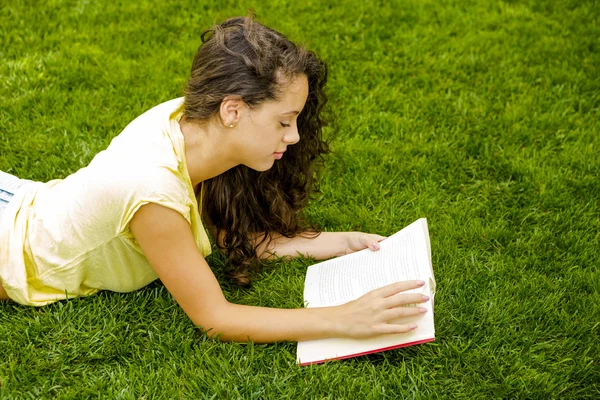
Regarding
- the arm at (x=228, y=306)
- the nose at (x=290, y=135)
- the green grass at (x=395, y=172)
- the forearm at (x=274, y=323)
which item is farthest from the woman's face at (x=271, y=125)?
the green grass at (x=395, y=172)

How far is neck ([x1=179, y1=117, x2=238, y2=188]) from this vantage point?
2.28m

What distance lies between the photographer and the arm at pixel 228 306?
2.11 metres

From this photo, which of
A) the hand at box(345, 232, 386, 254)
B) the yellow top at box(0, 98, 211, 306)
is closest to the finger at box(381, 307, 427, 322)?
the hand at box(345, 232, 386, 254)

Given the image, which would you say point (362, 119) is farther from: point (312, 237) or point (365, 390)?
point (365, 390)

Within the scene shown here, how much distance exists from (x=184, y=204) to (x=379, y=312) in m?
0.75

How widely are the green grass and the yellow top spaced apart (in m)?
0.12

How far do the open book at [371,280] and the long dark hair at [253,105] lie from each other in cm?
32

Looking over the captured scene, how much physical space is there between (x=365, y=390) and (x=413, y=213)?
1177mm

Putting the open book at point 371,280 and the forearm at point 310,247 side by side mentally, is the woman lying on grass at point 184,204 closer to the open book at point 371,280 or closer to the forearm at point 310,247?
the open book at point 371,280

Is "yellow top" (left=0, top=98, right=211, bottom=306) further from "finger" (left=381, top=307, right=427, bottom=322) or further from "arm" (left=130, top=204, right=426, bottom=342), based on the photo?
"finger" (left=381, top=307, right=427, bottom=322)

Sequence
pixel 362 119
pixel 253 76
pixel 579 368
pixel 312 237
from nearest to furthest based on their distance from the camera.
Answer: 1. pixel 253 76
2. pixel 579 368
3. pixel 312 237
4. pixel 362 119

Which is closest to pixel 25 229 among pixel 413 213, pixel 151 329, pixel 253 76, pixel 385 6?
pixel 151 329

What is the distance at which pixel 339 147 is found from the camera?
3.57 metres

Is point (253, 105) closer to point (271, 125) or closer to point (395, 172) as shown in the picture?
point (271, 125)
